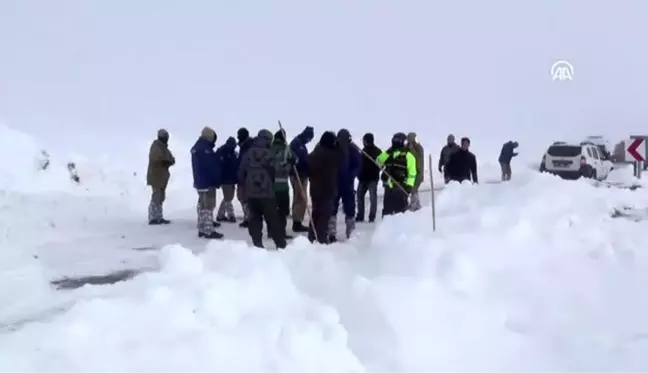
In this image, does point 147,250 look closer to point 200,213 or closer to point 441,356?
point 200,213

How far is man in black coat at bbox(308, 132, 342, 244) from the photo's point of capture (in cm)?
1185

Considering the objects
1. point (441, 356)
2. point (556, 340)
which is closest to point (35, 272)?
point (441, 356)

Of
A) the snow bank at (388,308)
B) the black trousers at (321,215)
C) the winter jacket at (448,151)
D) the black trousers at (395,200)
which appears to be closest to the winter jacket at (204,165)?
the black trousers at (321,215)

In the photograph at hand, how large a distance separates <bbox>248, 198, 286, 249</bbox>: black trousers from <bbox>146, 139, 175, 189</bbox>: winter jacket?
3.49 meters

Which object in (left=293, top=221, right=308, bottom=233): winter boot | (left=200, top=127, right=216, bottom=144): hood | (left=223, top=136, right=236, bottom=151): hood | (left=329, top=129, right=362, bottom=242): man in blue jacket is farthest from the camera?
(left=223, top=136, right=236, bottom=151): hood

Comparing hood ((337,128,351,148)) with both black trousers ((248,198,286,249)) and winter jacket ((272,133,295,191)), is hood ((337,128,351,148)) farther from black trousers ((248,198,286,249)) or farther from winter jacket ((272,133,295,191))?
black trousers ((248,198,286,249))

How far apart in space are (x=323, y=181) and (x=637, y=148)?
14.4 m

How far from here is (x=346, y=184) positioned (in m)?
13.0

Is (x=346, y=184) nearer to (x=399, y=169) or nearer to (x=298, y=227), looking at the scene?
(x=399, y=169)

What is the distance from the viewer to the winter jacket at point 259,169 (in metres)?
10.8

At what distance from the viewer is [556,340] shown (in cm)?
836

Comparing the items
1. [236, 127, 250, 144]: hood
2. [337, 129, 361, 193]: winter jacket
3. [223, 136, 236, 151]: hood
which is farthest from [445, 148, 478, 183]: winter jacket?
[236, 127, 250, 144]: hood

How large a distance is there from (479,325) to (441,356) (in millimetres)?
688

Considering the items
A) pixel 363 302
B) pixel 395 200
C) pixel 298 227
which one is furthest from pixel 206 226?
pixel 363 302
